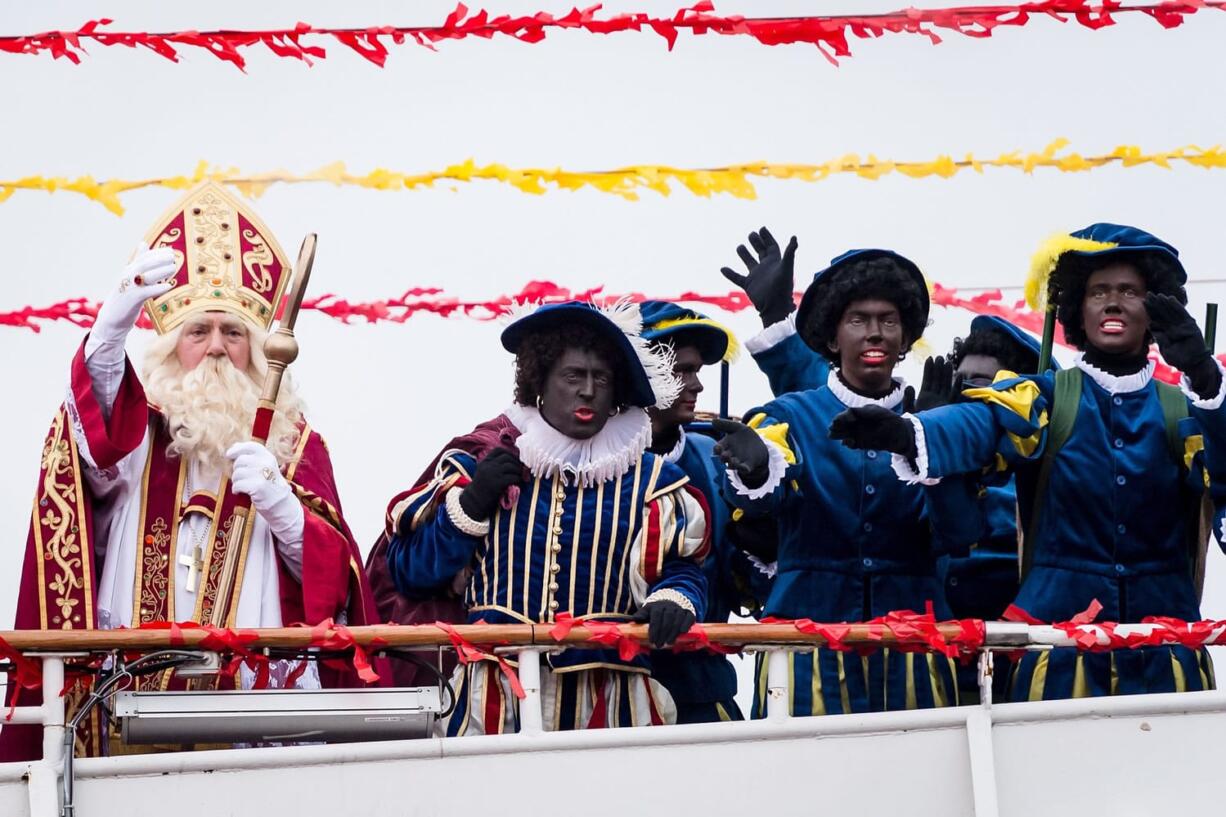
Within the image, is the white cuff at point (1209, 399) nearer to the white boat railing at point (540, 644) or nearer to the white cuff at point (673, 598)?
the white boat railing at point (540, 644)

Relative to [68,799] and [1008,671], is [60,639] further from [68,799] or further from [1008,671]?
[1008,671]

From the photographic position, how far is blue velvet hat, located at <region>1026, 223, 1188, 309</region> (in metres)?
5.77

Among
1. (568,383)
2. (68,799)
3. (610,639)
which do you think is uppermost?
(568,383)

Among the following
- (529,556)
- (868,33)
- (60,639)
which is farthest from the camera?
(868,33)

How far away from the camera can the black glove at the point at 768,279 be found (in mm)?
6355

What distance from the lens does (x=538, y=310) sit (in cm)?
574

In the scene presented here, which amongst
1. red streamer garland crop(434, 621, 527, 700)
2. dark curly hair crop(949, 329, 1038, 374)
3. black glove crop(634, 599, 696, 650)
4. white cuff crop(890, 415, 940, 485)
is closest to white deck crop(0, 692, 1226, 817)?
red streamer garland crop(434, 621, 527, 700)

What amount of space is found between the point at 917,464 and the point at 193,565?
1.90 m

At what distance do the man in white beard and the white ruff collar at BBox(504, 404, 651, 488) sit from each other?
1.87ft

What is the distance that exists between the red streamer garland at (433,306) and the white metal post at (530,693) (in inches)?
150

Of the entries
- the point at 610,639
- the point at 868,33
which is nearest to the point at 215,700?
the point at 610,639

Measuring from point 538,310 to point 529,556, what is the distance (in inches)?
26.9

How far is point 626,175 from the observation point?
921 centimetres

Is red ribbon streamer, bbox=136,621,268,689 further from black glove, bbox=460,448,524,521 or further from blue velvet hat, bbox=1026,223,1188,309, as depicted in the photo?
blue velvet hat, bbox=1026,223,1188,309
